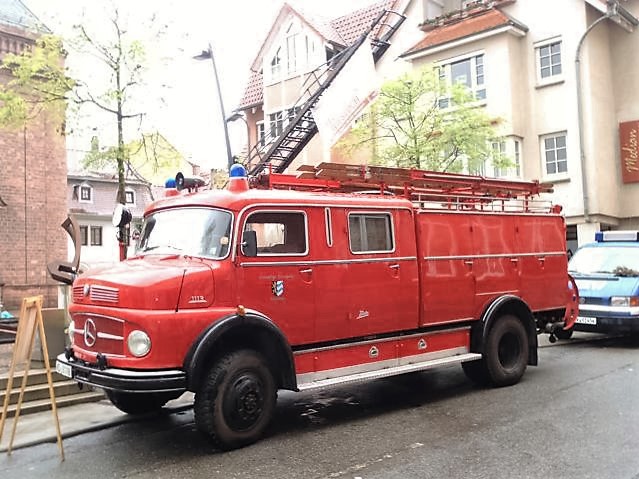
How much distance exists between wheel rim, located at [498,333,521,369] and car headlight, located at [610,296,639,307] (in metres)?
3.80

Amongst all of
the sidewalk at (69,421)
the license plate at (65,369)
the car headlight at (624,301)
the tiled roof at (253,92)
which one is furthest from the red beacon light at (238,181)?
the tiled roof at (253,92)

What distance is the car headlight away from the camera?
456 inches

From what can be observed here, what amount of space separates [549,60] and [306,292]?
56.5 ft

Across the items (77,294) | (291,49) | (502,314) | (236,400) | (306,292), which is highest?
(291,49)

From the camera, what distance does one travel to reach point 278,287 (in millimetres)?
6516

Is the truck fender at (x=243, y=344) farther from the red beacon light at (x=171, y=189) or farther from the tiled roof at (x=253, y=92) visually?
the tiled roof at (x=253, y=92)

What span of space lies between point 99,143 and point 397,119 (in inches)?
293

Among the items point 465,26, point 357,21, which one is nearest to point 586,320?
point 465,26

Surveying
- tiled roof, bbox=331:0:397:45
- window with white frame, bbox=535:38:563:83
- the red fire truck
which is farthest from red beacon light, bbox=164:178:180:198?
tiled roof, bbox=331:0:397:45

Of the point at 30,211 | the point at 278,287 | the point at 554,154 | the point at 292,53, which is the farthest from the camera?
the point at 292,53

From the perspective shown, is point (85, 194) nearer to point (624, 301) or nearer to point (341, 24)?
point (341, 24)

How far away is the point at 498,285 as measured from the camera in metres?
8.76

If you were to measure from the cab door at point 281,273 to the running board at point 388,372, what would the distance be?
0.46 metres

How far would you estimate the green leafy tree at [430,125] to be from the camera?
15.8 meters
